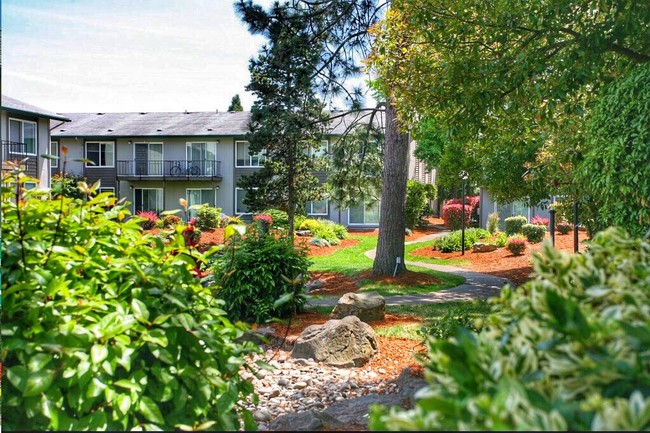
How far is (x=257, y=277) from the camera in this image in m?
6.11

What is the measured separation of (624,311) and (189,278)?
150 cm

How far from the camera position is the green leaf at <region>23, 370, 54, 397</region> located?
1786 mm

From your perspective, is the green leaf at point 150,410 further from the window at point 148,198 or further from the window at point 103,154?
the window at point 148,198

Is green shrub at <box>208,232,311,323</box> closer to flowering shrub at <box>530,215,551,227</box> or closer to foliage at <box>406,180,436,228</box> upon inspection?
flowering shrub at <box>530,215,551,227</box>

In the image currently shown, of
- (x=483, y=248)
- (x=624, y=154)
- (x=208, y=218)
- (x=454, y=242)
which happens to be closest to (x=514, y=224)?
(x=483, y=248)

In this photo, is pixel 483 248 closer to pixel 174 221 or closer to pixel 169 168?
pixel 169 168

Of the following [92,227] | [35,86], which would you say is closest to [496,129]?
[35,86]

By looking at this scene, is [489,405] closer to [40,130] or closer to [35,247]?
[35,247]

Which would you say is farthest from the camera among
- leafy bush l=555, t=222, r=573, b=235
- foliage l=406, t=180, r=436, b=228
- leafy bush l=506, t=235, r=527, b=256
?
foliage l=406, t=180, r=436, b=228

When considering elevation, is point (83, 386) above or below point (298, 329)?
above

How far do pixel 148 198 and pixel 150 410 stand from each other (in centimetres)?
1421

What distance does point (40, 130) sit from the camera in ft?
16.0

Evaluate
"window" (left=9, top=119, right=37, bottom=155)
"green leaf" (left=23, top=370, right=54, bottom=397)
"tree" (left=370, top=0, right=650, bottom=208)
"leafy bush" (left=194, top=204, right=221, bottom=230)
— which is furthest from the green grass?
"green leaf" (left=23, top=370, right=54, bottom=397)

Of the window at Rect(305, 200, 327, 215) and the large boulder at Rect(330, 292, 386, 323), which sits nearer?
the large boulder at Rect(330, 292, 386, 323)
